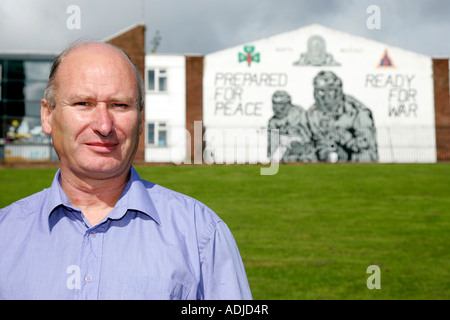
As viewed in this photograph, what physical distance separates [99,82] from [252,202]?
12.5 meters

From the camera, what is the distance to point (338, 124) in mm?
31953

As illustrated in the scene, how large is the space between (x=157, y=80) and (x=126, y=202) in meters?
30.4

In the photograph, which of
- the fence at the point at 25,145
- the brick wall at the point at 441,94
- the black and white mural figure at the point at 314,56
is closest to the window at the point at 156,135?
the fence at the point at 25,145

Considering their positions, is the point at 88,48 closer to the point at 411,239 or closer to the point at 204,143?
the point at 411,239

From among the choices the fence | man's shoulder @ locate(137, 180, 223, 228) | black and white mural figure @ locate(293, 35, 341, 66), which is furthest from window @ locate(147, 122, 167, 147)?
man's shoulder @ locate(137, 180, 223, 228)

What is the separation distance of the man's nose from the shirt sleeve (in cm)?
70

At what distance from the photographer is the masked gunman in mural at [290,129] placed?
103 feet

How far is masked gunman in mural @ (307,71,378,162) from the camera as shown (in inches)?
1248

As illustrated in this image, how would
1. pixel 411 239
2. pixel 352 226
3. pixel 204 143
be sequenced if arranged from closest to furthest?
1. pixel 411 239
2. pixel 352 226
3. pixel 204 143

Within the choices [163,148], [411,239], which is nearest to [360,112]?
[163,148]

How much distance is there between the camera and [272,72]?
3181 centimetres

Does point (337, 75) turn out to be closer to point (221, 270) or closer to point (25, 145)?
point (25, 145)

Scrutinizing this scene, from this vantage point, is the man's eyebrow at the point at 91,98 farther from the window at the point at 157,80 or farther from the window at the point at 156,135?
the window at the point at 157,80

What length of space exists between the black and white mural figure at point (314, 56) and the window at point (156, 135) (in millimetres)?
9527
